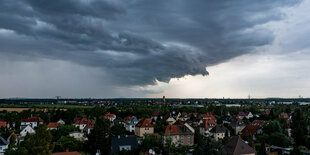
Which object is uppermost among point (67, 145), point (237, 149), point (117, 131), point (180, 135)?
point (237, 149)

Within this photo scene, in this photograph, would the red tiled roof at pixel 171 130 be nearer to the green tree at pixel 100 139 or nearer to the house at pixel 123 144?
the house at pixel 123 144

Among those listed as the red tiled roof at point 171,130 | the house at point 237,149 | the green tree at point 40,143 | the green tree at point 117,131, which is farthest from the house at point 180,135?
the green tree at point 40,143

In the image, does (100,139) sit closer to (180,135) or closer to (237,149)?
(180,135)

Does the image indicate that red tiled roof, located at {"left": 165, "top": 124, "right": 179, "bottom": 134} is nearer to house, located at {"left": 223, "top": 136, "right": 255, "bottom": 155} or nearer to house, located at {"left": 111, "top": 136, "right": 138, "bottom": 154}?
house, located at {"left": 111, "top": 136, "right": 138, "bottom": 154}

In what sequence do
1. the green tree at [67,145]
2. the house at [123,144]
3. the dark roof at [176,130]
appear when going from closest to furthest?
the green tree at [67,145]
the house at [123,144]
the dark roof at [176,130]

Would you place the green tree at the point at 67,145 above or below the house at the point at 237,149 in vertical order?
below

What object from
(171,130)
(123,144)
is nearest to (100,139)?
(123,144)

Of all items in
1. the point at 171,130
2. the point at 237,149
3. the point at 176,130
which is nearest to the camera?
the point at 237,149

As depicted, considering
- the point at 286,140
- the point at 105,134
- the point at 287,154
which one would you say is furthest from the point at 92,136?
the point at 286,140

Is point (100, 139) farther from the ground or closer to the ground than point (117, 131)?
farther from the ground

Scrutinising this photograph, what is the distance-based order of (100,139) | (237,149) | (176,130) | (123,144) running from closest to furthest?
(237,149)
(100,139)
(123,144)
(176,130)

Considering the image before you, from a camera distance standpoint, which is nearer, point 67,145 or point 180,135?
point 67,145
